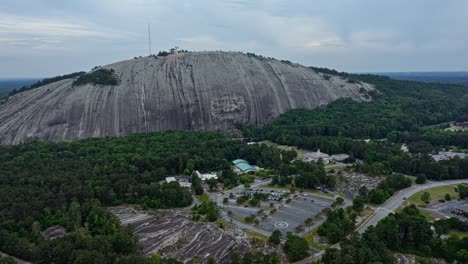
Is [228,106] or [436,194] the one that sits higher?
[228,106]

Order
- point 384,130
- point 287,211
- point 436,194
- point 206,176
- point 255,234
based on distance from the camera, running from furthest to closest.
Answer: point 384,130 → point 206,176 → point 436,194 → point 287,211 → point 255,234

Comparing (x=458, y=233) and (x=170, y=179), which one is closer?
(x=458, y=233)

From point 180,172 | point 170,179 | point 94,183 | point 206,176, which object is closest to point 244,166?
point 206,176

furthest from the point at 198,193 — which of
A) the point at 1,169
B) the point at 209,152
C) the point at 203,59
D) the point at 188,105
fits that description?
the point at 203,59

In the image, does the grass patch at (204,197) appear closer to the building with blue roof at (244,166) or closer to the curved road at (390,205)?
the building with blue roof at (244,166)

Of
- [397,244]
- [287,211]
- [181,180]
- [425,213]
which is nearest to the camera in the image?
[397,244]

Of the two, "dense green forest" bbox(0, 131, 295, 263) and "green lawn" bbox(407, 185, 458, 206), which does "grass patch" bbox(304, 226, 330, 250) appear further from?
"dense green forest" bbox(0, 131, 295, 263)

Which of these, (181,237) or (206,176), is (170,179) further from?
(181,237)
